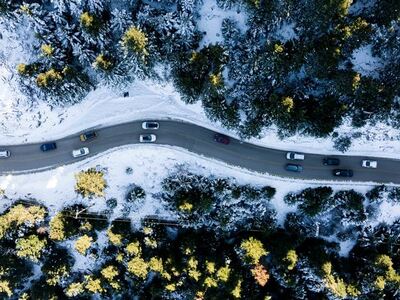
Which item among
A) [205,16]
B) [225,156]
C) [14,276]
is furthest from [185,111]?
[14,276]

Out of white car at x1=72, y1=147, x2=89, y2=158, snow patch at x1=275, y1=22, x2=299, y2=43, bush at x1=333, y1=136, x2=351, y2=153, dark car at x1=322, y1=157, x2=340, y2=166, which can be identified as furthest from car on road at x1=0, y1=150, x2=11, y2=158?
bush at x1=333, y1=136, x2=351, y2=153

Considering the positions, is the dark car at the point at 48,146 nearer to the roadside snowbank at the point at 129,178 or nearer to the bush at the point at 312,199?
the roadside snowbank at the point at 129,178

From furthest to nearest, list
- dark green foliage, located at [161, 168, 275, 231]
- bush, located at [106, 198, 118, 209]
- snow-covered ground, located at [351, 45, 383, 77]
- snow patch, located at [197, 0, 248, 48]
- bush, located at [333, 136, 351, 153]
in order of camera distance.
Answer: bush, located at [106, 198, 118, 209] → dark green foliage, located at [161, 168, 275, 231] → bush, located at [333, 136, 351, 153] → snow-covered ground, located at [351, 45, 383, 77] → snow patch, located at [197, 0, 248, 48]

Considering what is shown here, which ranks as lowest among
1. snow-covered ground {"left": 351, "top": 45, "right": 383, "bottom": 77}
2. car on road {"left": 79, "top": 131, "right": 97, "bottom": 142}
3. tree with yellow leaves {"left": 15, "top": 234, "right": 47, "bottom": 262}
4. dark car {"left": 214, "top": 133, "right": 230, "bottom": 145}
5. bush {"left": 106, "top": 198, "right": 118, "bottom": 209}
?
tree with yellow leaves {"left": 15, "top": 234, "right": 47, "bottom": 262}

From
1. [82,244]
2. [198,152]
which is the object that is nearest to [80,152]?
[82,244]

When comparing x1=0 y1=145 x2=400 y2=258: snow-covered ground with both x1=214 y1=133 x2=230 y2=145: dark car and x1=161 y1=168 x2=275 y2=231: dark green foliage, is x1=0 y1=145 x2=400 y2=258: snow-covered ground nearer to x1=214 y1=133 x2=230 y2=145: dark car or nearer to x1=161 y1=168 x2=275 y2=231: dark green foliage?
x1=161 y1=168 x2=275 y2=231: dark green foliage

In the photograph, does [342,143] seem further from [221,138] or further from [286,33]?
[286,33]
